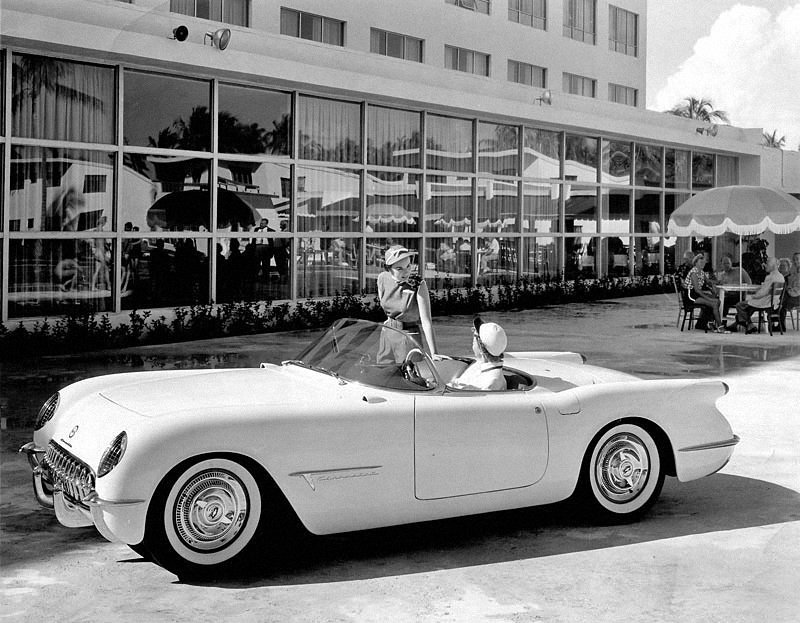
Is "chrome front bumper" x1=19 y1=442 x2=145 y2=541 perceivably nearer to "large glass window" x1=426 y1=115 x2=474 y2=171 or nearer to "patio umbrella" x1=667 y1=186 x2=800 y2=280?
"patio umbrella" x1=667 y1=186 x2=800 y2=280

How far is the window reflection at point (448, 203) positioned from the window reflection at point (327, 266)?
243cm

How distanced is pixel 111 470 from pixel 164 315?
1176 centimetres

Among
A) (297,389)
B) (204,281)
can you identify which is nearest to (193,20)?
(204,281)

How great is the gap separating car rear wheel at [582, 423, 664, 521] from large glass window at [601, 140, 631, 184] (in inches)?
886

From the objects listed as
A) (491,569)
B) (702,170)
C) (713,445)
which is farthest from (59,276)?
(702,170)

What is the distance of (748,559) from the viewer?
541 centimetres

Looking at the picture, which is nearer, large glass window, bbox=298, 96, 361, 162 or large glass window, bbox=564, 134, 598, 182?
large glass window, bbox=298, 96, 361, 162

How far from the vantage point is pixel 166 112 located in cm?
1662

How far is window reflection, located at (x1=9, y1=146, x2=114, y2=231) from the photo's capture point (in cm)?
1477

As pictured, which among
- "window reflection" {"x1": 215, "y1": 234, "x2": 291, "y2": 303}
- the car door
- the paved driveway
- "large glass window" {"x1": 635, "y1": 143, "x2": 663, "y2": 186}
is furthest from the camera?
"large glass window" {"x1": 635, "y1": 143, "x2": 663, "y2": 186}

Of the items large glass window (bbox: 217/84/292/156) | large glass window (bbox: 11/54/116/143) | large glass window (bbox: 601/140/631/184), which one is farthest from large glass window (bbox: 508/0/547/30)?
large glass window (bbox: 11/54/116/143)

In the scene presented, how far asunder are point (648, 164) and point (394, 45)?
7912mm

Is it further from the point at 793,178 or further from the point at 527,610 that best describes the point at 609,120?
the point at 527,610

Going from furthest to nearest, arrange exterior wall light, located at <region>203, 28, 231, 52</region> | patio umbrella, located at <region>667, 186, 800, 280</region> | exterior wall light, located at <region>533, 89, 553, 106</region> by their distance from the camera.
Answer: exterior wall light, located at <region>533, 89, 553, 106</region>
patio umbrella, located at <region>667, 186, 800, 280</region>
exterior wall light, located at <region>203, 28, 231, 52</region>
